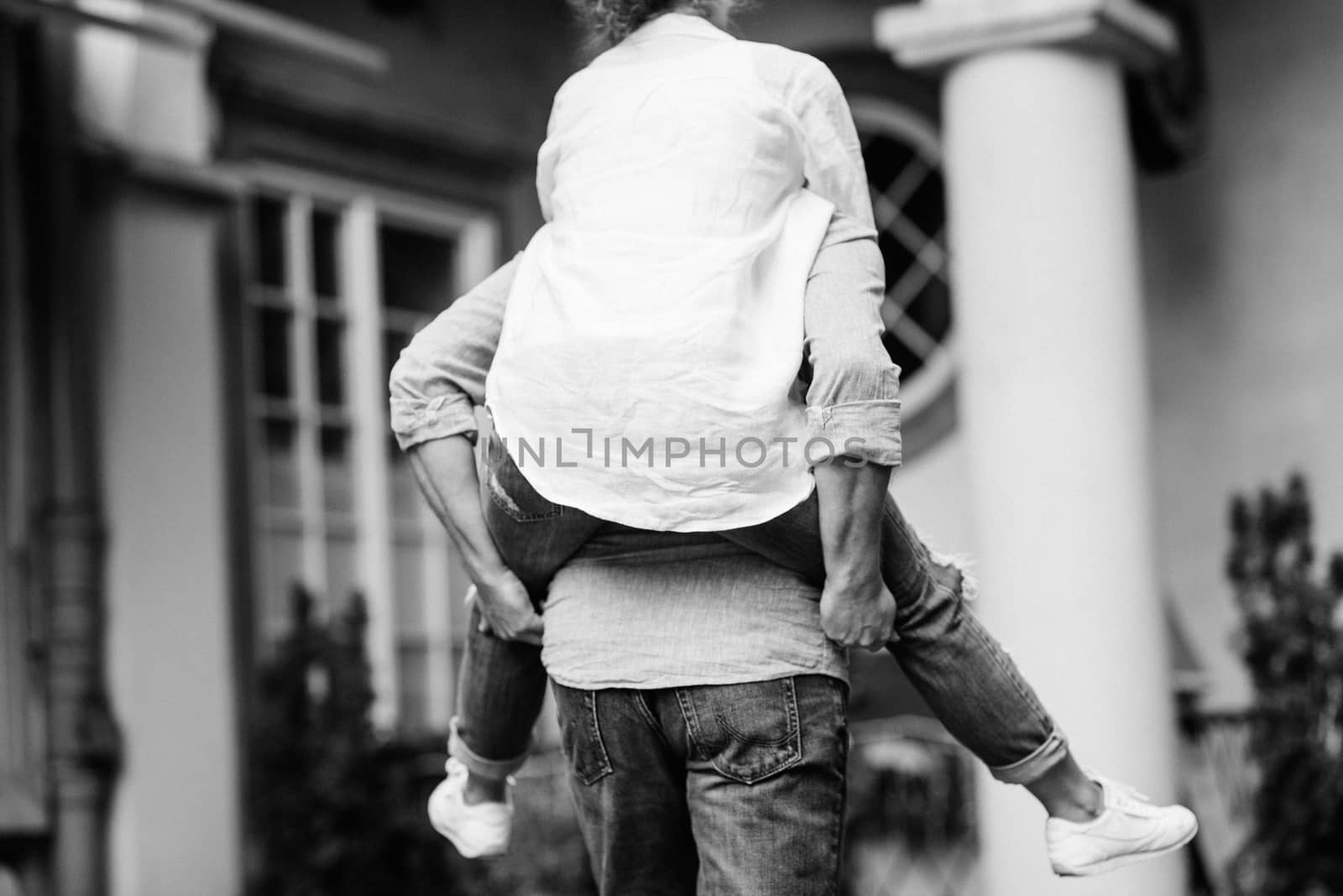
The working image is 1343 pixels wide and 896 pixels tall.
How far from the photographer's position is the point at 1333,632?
557cm

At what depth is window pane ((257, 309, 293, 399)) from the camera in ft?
21.9

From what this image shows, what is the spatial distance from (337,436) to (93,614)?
152cm

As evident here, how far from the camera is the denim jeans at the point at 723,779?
76.5 inches

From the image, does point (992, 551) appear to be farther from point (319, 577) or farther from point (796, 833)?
point (796, 833)

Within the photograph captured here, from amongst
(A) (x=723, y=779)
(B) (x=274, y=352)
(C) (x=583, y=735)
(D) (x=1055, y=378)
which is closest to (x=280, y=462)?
(B) (x=274, y=352)

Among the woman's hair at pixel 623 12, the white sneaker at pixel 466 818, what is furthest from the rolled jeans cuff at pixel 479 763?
the woman's hair at pixel 623 12

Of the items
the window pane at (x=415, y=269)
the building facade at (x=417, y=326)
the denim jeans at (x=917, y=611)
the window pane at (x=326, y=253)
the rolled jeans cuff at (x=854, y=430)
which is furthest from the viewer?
the window pane at (x=415, y=269)

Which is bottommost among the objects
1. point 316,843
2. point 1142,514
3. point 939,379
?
point 316,843

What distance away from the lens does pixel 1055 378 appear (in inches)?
198

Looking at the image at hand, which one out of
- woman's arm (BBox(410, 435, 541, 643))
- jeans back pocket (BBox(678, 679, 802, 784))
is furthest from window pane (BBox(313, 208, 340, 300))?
jeans back pocket (BBox(678, 679, 802, 784))

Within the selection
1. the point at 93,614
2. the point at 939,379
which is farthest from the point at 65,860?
the point at 939,379

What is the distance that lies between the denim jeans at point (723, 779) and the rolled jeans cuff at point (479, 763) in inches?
12.3

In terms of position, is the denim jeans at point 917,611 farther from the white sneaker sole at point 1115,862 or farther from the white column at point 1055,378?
the white column at point 1055,378

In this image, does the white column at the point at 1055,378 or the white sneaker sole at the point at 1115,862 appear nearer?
the white sneaker sole at the point at 1115,862
